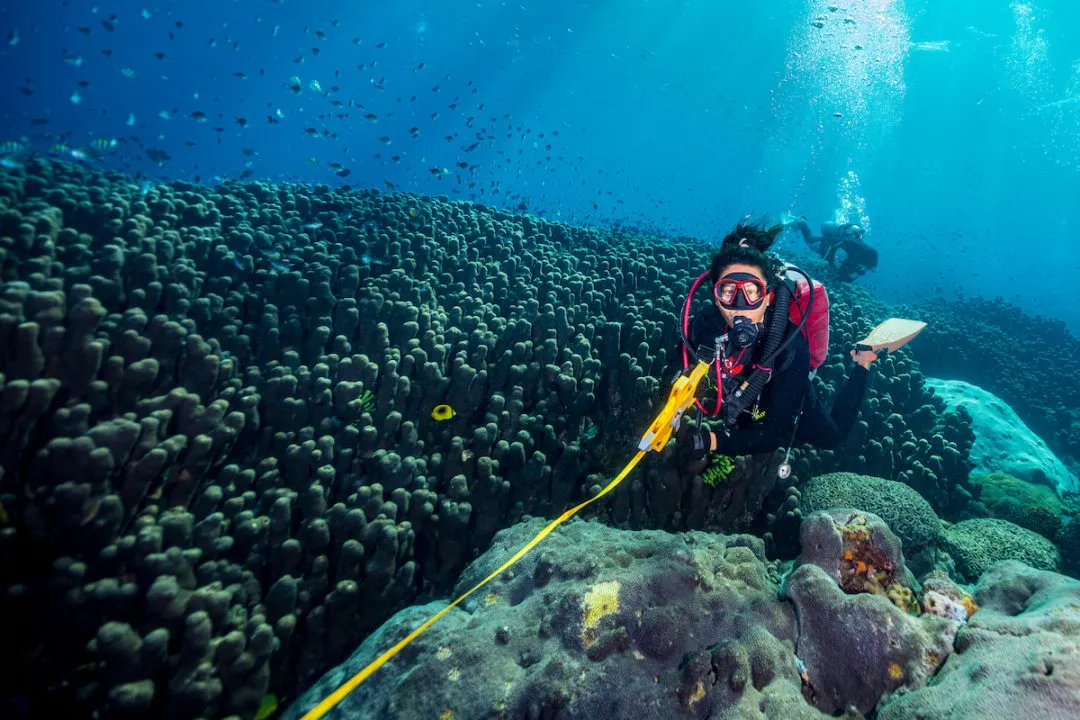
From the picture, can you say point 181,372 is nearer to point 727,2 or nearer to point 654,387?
point 654,387

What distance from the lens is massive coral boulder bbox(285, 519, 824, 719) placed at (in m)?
2.21

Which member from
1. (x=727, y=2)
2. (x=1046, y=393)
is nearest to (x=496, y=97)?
(x=727, y=2)

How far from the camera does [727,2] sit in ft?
177

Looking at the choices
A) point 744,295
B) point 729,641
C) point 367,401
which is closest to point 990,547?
point 744,295

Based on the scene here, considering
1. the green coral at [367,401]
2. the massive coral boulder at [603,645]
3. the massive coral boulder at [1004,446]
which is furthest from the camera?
the massive coral boulder at [1004,446]

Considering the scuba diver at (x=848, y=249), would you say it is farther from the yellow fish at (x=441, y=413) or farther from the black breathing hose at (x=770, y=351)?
the yellow fish at (x=441, y=413)

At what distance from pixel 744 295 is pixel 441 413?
3.13m

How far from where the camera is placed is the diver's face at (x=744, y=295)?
3.67 metres

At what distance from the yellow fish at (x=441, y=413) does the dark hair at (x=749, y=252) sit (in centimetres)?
289

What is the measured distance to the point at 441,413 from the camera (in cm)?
499

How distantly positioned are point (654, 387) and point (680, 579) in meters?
2.51

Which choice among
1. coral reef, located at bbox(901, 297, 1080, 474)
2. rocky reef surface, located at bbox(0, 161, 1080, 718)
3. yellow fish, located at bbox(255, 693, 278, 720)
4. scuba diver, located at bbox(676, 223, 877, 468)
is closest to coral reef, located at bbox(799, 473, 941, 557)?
rocky reef surface, located at bbox(0, 161, 1080, 718)

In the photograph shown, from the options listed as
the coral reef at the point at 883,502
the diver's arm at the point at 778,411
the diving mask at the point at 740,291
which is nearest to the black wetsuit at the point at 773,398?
the diver's arm at the point at 778,411

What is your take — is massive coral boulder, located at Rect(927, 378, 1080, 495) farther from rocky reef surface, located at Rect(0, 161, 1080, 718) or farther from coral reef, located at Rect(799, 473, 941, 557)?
coral reef, located at Rect(799, 473, 941, 557)
